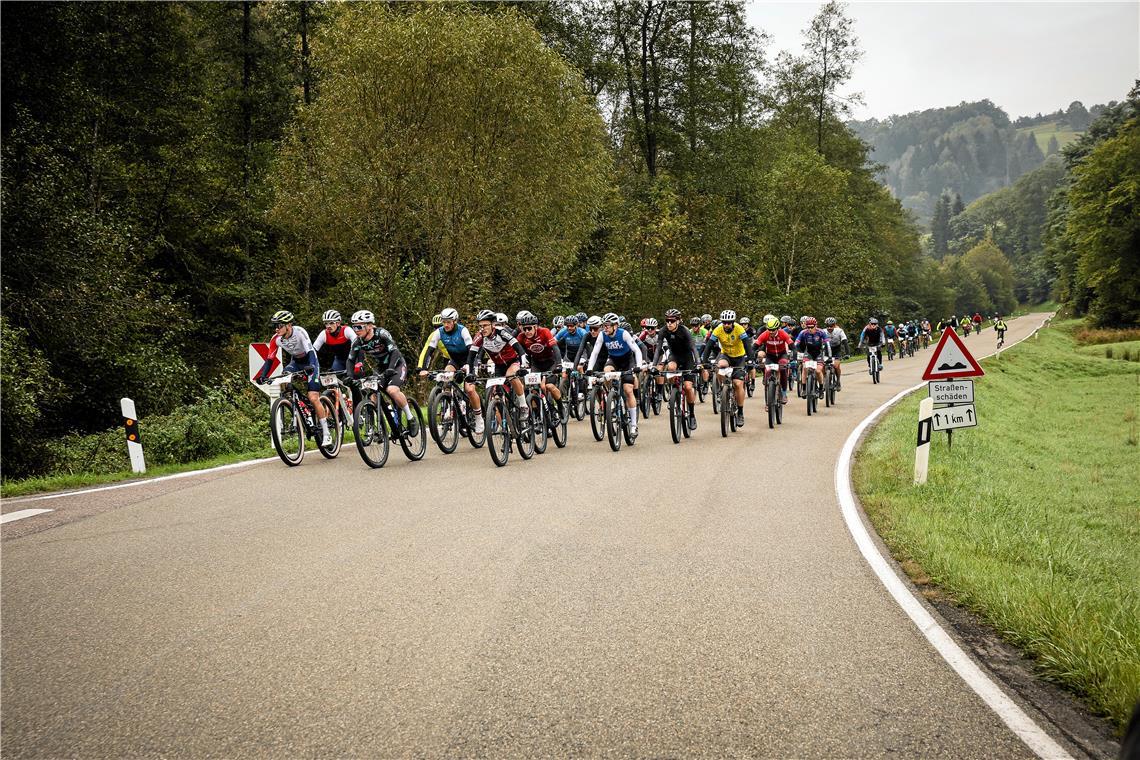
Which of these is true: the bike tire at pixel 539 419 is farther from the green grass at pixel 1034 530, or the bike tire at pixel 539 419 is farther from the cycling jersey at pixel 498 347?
the green grass at pixel 1034 530

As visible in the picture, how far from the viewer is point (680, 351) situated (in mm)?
13812

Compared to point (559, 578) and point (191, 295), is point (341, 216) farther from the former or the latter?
point (559, 578)

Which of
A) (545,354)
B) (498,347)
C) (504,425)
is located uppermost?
(498,347)

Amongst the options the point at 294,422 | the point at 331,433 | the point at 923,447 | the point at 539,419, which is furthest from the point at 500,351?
the point at 923,447

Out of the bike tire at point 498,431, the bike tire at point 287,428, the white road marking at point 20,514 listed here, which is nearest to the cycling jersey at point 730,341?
the bike tire at point 498,431

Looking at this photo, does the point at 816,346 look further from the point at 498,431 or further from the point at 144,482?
the point at 144,482

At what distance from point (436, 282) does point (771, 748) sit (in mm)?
20914

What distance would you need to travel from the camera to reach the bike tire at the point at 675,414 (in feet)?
42.5

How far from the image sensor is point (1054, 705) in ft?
11.4

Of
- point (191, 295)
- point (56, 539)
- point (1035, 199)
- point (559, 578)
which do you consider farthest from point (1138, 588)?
point (1035, 199)

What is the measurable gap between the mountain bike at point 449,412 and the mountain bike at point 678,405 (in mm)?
3373

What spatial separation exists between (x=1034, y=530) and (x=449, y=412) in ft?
25.9

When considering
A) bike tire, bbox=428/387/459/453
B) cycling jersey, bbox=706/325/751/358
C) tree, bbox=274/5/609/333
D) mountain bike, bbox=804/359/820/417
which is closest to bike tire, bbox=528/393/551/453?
bike tire, bbox=428/387/459/453

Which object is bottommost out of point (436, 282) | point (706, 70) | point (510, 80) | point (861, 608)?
point (861, 608)
